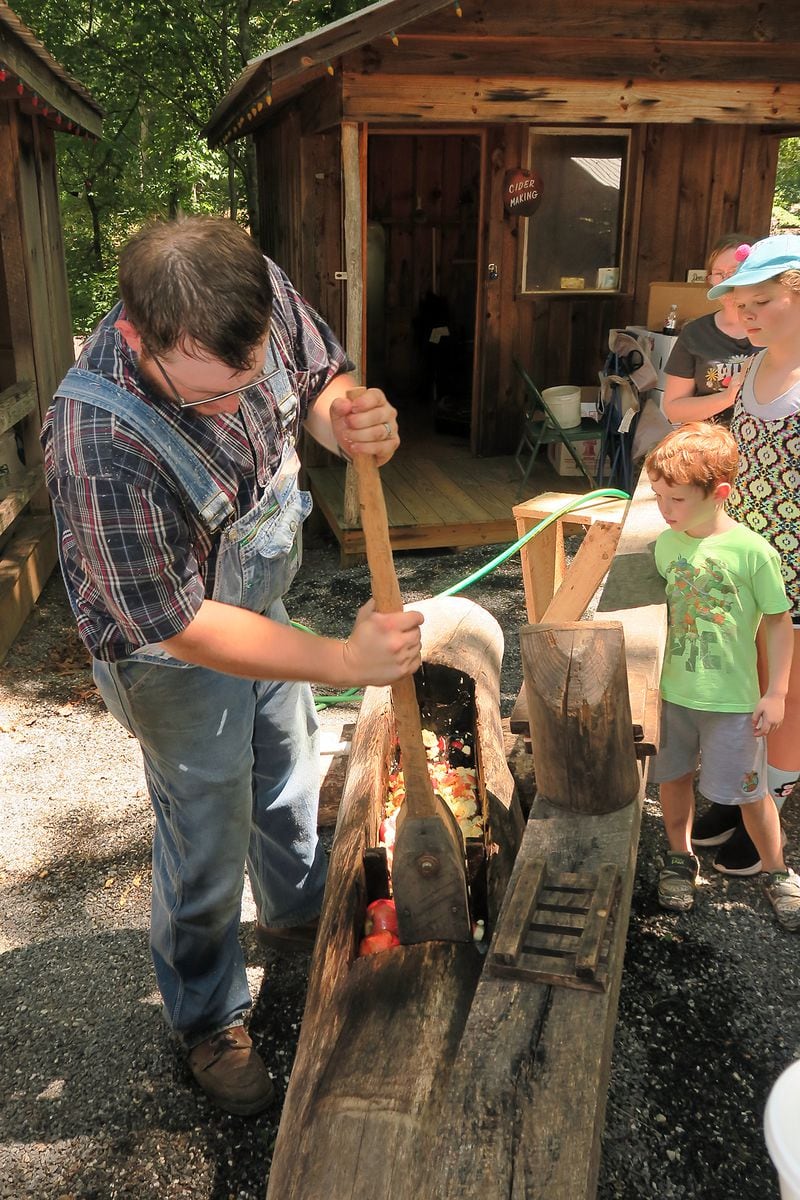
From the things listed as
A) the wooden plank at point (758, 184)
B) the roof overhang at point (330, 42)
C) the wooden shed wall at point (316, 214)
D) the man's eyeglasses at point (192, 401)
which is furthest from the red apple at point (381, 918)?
the wooden plank at point (758, 184)

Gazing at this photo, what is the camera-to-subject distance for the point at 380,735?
3180 millimetres

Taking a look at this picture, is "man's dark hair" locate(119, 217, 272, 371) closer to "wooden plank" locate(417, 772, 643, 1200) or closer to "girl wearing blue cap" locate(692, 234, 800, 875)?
"wooden plank" locate(417, 772, 643, 1200)

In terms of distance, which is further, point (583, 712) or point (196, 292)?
point (583, 712)

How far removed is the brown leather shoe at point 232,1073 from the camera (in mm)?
2652

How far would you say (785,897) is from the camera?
10.8 feet

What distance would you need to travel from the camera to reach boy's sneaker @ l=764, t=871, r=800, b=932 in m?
3.28

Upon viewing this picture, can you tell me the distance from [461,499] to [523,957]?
621cm

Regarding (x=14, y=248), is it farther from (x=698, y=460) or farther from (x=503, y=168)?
(x=698, y=460)

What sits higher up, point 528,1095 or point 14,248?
point 14,248

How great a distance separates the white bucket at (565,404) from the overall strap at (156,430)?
6354 millimetres

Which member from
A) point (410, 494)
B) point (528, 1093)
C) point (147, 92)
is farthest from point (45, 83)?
point (147, 92)

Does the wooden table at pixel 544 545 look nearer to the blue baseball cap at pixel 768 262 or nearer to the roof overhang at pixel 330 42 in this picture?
the blue baseball cap at pixel 768 262

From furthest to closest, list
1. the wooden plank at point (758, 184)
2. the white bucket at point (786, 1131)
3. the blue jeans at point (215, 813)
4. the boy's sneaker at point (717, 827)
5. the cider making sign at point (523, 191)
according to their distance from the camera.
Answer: the wooden plank at point (758, 184), the cider making sign at point (523, 191), the boy's sneaker at point (717, 827), the blue jeans at point (215, 813), the white bucket at point (786, 1131)

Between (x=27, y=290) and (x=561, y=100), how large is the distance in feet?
12.5
